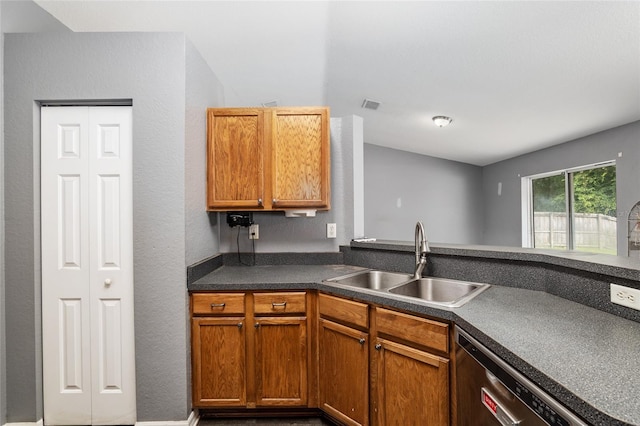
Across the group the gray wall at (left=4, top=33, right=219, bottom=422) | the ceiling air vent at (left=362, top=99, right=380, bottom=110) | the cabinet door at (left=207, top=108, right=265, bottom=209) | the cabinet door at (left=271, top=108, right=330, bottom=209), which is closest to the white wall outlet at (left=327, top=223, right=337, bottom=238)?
the cabinet door at (left=271, top=108, right=330, bottom=209)

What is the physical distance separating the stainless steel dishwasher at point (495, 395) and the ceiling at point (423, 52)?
205 cm

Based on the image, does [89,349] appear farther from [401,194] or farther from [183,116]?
[401,194]

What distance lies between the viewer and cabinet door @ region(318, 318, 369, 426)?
1.58m

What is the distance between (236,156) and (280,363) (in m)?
1.43

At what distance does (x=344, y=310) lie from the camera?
5.45 ft

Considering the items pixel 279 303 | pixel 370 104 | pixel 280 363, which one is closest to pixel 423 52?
pixel 370 104

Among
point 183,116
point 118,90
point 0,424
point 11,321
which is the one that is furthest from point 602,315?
point 0,424

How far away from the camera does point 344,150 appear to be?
2477mm

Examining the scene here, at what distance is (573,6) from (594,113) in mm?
2034

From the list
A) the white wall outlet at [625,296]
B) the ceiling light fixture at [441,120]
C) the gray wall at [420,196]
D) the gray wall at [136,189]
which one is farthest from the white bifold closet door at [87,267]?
the gray wall at [420,196]

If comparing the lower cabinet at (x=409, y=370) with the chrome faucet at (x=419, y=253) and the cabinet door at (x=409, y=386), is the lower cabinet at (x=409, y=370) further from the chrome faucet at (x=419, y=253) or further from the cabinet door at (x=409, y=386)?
the chrome faucet at (x=419, y=253)

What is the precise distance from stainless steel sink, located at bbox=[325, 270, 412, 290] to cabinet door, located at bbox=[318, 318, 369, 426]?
1.21 feet

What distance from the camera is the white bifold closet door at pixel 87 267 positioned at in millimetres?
1743

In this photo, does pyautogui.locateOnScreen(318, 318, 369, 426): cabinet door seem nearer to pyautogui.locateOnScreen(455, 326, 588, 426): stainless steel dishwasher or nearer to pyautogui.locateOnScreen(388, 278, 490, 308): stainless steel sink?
pyautogui.locateOnScreen(388, 278, 490, 308): stainless steel sink
